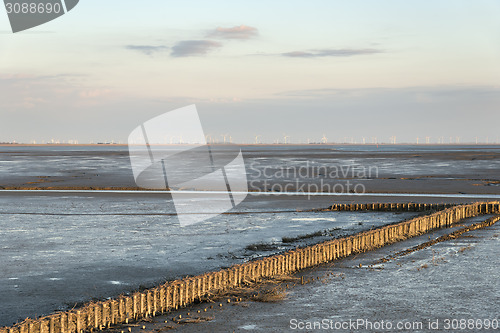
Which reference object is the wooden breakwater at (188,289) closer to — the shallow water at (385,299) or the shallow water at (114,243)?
the shallow water at (385,299)

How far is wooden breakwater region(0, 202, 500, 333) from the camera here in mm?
10969

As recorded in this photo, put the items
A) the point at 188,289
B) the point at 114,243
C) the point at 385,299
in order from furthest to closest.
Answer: the point at 114,243 → the point at 385,299 → the point at 188,289

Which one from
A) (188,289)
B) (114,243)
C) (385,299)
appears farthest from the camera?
(114,243)

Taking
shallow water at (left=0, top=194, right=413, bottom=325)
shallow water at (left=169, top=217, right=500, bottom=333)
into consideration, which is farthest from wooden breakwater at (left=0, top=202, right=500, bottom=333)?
shallow water at (left=0, top=194, right=413, bottom=325)

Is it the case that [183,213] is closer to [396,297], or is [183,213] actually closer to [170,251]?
[170,251]

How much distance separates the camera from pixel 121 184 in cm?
4950

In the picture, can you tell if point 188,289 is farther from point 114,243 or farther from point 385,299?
point 114,243

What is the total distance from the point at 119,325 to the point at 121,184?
38620 millimetres

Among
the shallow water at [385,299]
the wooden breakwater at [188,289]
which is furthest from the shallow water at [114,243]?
the shallow water at [385,299]

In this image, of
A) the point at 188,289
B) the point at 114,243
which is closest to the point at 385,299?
the point at 188,289

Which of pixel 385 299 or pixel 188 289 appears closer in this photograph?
pixel 188 289

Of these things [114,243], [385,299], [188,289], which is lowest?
[385,299]

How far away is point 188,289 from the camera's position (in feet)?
43.9

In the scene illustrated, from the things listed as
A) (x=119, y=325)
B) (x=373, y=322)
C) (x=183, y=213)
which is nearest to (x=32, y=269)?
(x=119, y=325)
